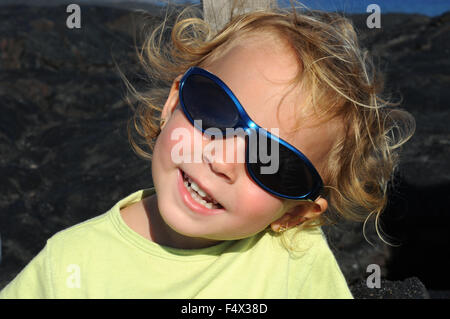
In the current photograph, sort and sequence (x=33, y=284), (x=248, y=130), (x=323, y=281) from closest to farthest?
(x=248, y=130), (x=33, y=284), (x=323, y=281)

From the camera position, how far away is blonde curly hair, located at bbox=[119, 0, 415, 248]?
5.07 ft

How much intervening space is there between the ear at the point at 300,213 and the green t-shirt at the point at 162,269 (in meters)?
0.06

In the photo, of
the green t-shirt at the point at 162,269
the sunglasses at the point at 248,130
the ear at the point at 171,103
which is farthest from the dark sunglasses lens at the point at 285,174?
the ear at the point at 171,103

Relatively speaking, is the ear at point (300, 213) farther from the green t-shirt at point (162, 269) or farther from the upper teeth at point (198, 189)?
the upper teeth at point (198, 189)

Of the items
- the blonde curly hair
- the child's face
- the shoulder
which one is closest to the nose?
the child's face

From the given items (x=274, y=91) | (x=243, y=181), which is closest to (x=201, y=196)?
(x=243, y=181)

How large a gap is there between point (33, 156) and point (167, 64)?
1999 mm

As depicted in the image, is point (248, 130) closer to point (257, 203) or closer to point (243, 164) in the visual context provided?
point (243, 164)

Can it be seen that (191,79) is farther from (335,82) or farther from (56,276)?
(56,276)

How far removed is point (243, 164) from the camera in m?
1.44

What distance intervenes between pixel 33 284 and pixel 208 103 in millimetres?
788

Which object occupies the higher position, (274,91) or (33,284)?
(274,91)

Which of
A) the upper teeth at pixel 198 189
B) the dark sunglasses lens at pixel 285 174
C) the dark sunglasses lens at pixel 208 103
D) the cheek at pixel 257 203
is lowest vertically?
the cheek at pixel 257 203

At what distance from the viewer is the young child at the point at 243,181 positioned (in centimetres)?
145
